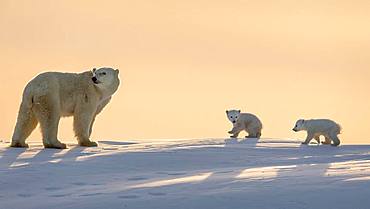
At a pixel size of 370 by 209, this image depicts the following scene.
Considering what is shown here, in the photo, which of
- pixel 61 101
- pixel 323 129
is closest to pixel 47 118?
pixel 61 101

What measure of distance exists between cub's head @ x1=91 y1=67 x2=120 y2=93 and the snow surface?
1.98m

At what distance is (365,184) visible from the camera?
582 centimetres

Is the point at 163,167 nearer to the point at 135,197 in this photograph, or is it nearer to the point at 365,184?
the point at 135,197

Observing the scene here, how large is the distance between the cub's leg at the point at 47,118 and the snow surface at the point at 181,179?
21.1 inches

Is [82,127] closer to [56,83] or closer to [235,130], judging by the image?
[56,83]

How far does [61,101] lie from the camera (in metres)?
12.4

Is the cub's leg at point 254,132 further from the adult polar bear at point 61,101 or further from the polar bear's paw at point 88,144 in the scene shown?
the polar bear's paw at point 88,144

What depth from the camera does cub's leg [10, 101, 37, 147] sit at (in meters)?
12.1

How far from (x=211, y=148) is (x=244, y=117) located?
271 inches

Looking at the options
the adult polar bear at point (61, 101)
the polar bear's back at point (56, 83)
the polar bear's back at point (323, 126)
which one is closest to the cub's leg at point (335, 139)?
the polar bear's back at point (323, 126)

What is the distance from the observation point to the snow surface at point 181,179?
5.57 metres

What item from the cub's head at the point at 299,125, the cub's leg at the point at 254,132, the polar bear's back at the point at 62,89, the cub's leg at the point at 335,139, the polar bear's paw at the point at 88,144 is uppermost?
the polar bear's back at the point at 62,89

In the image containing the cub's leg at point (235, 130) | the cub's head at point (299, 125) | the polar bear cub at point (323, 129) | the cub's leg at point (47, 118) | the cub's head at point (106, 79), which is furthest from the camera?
the cub's leg at point (235, 130)

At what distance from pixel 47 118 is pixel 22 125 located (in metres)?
0.66
